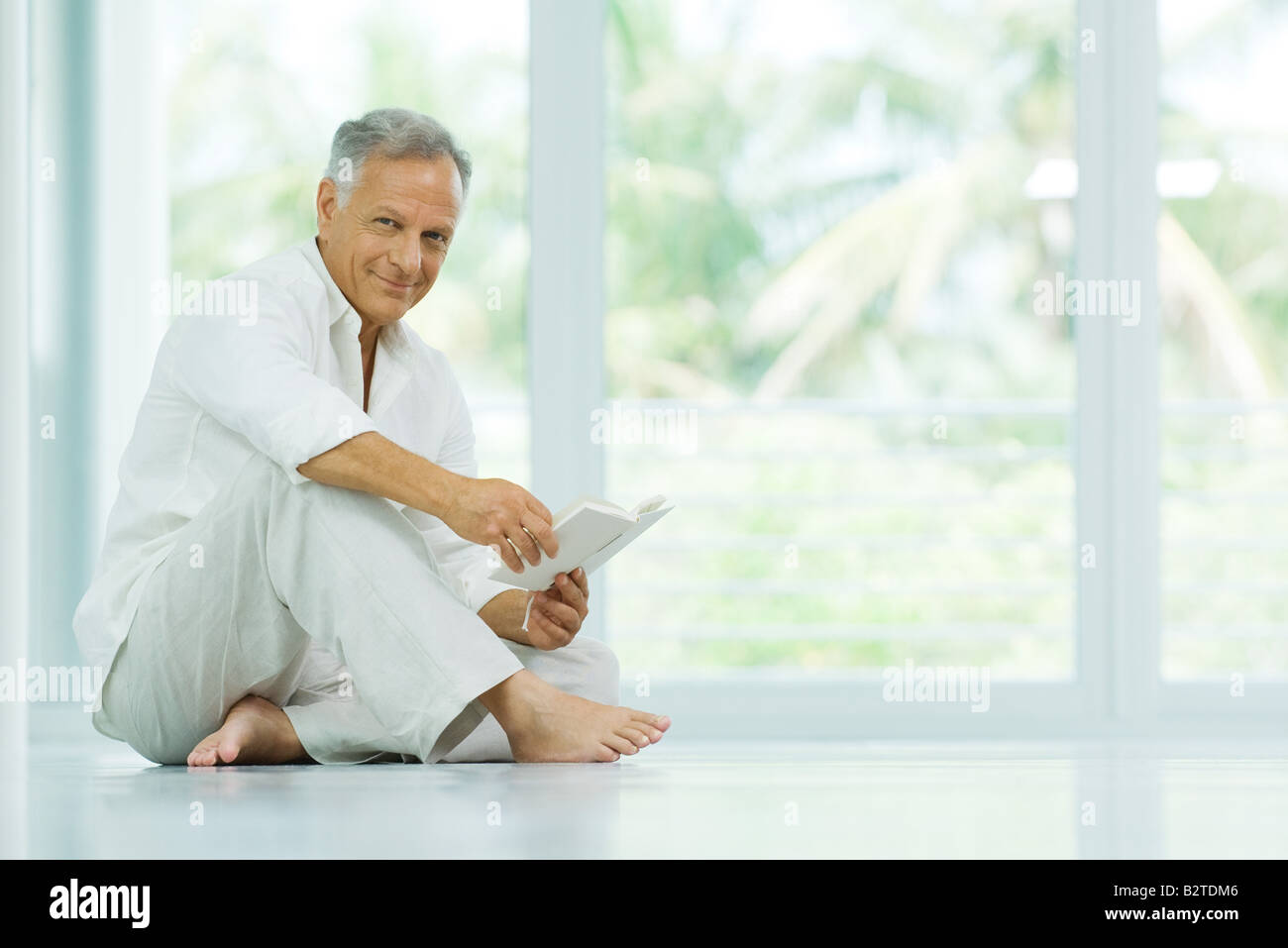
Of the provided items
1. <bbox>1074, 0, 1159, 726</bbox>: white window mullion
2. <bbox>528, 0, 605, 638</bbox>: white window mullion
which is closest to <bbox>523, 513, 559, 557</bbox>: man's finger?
<bbox>528, 0, 605, 638</bbox>: white window mullion

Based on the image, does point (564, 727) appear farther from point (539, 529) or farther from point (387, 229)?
point (387, 229)

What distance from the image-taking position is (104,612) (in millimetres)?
1923

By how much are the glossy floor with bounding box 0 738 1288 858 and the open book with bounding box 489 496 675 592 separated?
274 millimetres

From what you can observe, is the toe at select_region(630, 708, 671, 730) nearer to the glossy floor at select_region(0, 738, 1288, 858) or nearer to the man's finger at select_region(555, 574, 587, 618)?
the glossy floor at select_region(0, 738, 1288, 858)

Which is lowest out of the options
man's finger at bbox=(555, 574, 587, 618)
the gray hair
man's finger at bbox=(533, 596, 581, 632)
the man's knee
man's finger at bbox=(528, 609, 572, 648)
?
the man's knee

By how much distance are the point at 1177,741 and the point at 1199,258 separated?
1.23 meters

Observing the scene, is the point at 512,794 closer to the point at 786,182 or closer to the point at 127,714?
the point at 127,714

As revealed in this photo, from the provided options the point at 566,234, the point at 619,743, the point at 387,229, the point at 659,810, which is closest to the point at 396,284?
the point at 387,229

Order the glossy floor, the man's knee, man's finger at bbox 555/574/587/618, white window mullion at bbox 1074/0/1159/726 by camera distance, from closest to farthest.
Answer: the glossy floor < man's finger at bbox 555/574/587/618 < the man's knee < white window mullion at bbox 1074/0/1159/726

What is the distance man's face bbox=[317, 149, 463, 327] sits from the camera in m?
2.09

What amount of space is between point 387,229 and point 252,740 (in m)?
0.81

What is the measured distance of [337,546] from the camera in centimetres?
177
